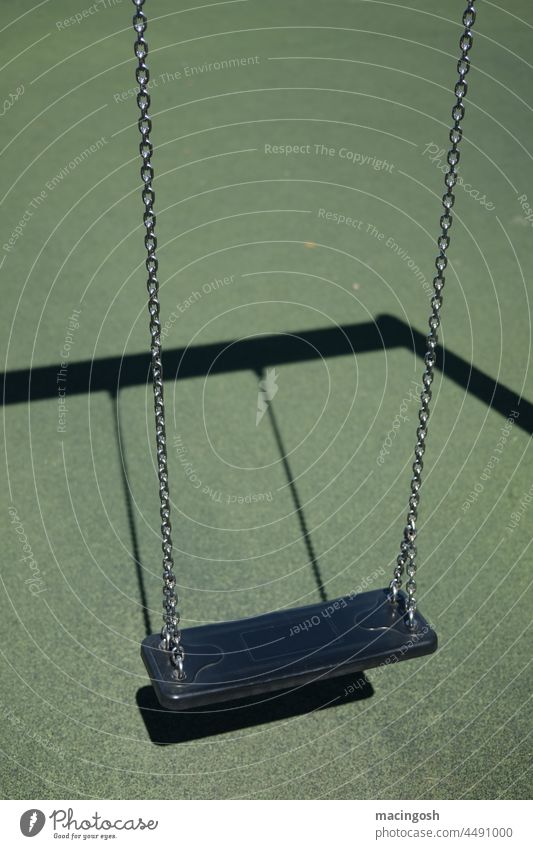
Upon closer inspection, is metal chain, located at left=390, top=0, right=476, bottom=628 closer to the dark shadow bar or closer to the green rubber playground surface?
the green rubber playground surface

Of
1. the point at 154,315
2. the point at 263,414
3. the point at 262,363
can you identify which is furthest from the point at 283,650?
the point at 262,363

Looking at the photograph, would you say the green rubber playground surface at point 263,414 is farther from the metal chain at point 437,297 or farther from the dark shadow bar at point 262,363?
the metal chain at point 437,297

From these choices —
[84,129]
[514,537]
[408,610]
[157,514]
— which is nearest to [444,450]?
[514,537]

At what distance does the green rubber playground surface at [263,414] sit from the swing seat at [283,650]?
31 centimetres

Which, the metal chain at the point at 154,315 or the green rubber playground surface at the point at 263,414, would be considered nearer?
the metal chain at the point at 154,315

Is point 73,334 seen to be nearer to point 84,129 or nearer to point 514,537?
point 514,537

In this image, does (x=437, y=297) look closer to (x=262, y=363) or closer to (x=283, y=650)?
(x=283, y=650)

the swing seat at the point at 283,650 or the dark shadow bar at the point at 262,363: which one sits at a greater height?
the dark shadow bar at the point at 262,363

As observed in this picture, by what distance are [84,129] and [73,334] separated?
2301 mm

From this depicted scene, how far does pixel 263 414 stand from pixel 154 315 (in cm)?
161

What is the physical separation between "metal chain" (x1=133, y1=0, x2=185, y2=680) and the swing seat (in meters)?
0.05

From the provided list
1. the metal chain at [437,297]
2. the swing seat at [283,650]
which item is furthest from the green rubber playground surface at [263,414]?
the metal chain at [437,297]

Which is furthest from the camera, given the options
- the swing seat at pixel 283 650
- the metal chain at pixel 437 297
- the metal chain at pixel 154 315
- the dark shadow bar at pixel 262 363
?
the dark shadow bar at pixel 262 363

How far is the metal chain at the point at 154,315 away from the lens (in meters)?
1.59
